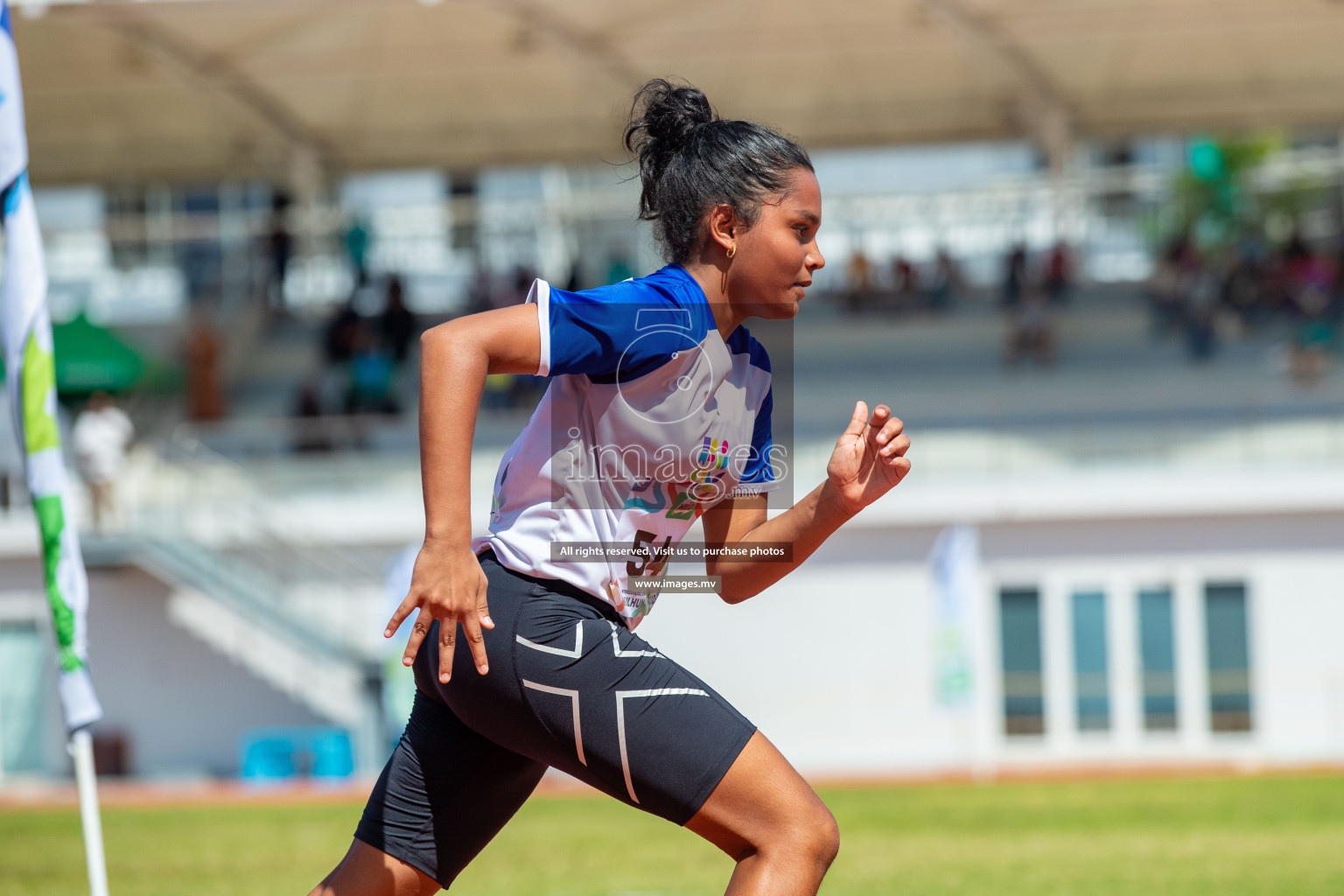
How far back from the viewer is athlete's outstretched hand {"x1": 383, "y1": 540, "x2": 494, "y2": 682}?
2.64m

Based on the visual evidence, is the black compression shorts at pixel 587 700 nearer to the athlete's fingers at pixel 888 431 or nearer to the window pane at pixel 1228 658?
the athlete's fingers at pixel 888 431

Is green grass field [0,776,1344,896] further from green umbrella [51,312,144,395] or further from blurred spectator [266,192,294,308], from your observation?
blurred spectator [266,192,294,308]

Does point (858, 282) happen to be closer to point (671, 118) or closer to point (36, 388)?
point (36, 388)

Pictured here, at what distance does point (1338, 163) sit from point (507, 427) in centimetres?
1836

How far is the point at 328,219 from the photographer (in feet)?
79.3

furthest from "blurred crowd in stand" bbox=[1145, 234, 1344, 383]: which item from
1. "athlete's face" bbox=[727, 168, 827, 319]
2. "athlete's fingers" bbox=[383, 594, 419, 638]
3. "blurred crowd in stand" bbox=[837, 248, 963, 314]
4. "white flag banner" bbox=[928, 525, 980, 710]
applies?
"athlete's fingers" bbox=[383, 594, 419, 638]

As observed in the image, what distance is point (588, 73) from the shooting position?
21031 millimetres

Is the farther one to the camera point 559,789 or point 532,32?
point 532,32

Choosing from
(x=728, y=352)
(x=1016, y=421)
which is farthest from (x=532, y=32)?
(x=728, y=352)

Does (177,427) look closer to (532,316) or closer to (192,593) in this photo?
(192,593)

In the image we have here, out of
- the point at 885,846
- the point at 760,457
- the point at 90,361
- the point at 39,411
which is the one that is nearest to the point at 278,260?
the point at 90,361

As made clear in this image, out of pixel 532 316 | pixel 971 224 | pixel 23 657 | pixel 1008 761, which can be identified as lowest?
pixel 1008 761

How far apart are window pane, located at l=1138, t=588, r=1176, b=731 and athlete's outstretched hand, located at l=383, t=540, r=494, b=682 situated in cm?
1532

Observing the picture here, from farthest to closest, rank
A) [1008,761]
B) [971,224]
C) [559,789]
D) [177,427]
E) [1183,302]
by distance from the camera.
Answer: [971,224] < [1183,302] < [177,427] < [1008,761] < [559,789]
